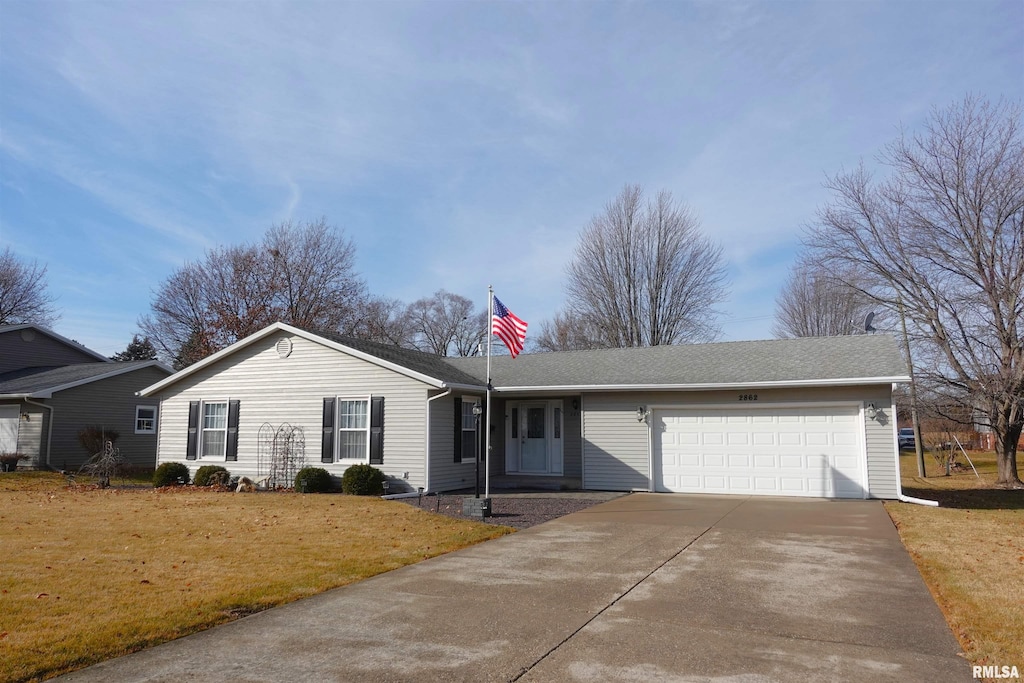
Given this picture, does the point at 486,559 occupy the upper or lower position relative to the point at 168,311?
lower

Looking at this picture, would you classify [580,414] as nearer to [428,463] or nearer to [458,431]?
[458,431]

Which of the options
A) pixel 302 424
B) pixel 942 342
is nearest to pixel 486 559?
pixel 302 424

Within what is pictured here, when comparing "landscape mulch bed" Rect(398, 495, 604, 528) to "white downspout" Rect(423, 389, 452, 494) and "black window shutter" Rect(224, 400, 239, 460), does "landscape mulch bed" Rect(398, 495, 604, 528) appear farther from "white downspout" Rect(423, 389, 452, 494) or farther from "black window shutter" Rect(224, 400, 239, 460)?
"black window shutter" Rect(224, 400, 239, 460)

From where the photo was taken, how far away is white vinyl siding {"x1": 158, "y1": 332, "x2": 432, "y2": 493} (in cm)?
1570

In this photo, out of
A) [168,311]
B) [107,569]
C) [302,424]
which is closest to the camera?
[107,569]

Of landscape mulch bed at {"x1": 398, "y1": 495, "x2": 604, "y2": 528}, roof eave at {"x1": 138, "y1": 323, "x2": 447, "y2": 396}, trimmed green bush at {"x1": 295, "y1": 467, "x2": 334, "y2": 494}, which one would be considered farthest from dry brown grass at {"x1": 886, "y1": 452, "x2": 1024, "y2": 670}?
trimmed green bush at {"x1": 295, "y1": 467, "x2": 334, "y2": 494}

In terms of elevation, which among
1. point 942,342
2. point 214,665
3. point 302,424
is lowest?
point 214,665

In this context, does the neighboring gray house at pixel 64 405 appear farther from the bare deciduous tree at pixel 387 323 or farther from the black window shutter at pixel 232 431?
the bare deciduous tree at pixel 387 323

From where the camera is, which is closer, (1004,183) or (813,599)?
(813,599)

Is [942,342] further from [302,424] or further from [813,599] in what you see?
[302,424]

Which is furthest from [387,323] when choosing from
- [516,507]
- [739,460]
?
[516,507]

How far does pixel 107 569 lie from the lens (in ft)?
24.9

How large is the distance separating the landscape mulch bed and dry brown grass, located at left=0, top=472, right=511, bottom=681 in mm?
550

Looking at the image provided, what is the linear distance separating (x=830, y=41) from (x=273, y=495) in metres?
14.3
